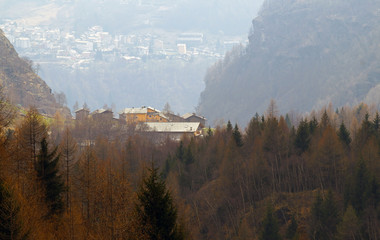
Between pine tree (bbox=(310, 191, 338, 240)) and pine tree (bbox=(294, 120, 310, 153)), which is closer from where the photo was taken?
pine tree (bbox=(310, 191, 338, 240))

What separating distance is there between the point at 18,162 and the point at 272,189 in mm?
36370

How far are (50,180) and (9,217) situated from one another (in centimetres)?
1387

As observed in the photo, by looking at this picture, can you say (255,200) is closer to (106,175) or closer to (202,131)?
(106,175)

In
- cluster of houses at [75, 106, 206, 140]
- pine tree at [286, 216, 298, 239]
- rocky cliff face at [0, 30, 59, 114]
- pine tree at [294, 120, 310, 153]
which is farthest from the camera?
rocky cliff face at [0, 30, 59, 114]

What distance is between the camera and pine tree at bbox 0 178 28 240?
28438 millimetres

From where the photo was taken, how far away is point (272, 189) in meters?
71.6

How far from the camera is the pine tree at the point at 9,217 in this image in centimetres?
2844

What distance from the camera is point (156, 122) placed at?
495 feet

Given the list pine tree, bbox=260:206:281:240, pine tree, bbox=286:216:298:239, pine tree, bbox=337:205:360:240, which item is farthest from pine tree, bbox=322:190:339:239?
pine tree, bbox=260:206:281:240

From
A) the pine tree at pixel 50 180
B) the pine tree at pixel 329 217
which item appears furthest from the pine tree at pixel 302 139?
the pine tree at pixel 50 180

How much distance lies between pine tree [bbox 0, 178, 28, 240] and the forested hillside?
46 millimetres

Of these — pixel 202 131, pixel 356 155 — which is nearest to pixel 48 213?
pixel 356 155

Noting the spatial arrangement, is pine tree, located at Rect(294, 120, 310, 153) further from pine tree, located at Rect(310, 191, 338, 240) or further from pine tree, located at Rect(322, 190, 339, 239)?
pine tree, located at Rect(322, 190, 339, 239)

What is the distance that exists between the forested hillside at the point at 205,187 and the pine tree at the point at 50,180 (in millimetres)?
66
